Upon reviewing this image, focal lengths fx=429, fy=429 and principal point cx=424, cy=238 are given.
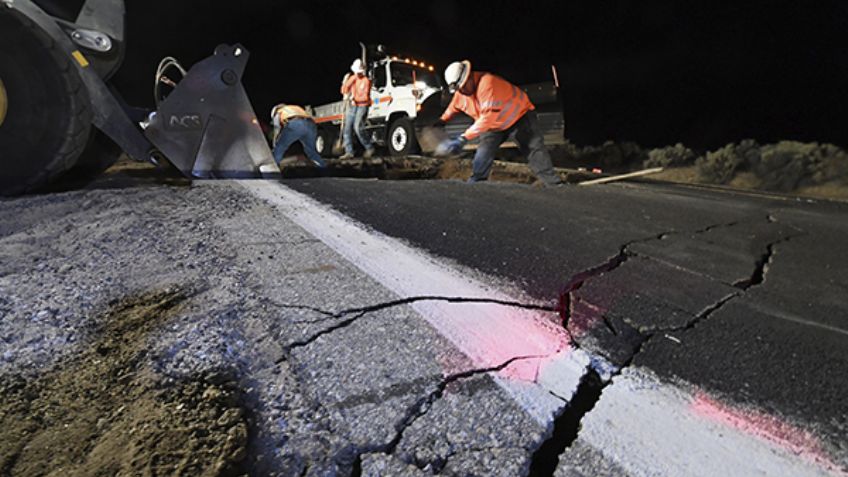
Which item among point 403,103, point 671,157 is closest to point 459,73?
point 403,103

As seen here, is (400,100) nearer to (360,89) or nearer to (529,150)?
(360,89)

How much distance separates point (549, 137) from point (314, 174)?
15.1 ft

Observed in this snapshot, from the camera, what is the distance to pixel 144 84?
823 centimetres

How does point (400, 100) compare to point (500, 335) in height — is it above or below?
above

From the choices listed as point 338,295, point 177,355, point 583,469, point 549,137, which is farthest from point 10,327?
point 549,137

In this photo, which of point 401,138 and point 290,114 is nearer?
point 290,114

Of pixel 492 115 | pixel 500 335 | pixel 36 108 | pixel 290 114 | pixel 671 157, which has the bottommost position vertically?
pixel 671 157

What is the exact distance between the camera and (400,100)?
9.55 meters

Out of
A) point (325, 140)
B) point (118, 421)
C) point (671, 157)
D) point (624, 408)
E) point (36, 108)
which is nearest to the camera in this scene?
point (118, 421)

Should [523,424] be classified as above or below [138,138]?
below

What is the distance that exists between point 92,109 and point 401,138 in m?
6.76

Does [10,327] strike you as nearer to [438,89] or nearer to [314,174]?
[314,174]

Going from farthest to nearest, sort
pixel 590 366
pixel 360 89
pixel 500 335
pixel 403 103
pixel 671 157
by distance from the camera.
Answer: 1. pixel 671 157
2. pixel 403 103
3. pixel 360 89
4. pixel 500 335
5. pixel 590 366

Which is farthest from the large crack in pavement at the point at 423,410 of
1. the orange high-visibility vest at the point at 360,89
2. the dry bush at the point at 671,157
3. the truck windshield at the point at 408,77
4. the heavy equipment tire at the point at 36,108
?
the dry bush at the point at 671,157
